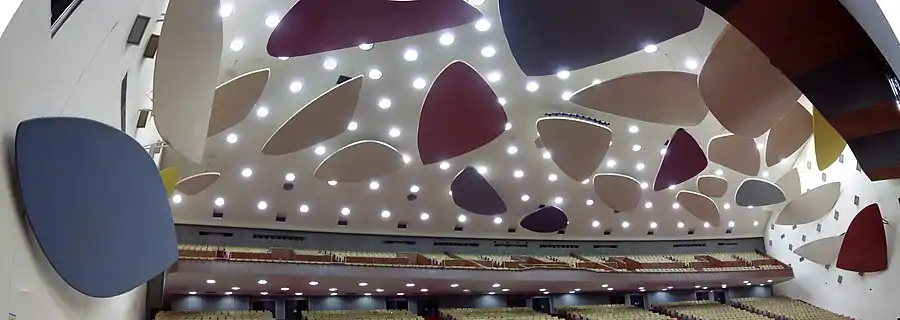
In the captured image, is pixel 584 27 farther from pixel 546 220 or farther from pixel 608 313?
pixel 608 313

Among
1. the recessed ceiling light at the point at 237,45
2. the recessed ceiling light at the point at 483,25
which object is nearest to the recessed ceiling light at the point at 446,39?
the recessed ceiling light at the point at 483,25

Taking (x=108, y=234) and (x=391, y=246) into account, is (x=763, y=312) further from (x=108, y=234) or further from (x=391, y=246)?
(x=108, y=234)

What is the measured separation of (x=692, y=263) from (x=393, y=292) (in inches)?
487

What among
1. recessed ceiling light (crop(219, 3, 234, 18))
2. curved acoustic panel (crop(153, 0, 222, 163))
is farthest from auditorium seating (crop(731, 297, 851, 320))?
curved acoustic panel (crop(153, 0, 222, 163))

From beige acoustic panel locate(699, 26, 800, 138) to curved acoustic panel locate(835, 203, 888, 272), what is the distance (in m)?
13.3

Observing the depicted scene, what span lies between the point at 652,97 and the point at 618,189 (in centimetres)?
733

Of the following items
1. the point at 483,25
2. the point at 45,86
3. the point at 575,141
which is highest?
the point at 483,25

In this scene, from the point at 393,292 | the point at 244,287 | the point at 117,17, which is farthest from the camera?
the point at 393,292

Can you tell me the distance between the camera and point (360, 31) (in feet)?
28.7

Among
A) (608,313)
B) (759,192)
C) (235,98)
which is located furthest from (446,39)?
(608,313)

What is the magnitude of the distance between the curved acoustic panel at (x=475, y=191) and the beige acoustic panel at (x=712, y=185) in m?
6.32

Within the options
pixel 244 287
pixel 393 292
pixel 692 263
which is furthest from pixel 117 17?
pixel 692 263

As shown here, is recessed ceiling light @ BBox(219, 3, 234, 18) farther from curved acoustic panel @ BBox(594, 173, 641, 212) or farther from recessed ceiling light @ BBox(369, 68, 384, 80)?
curved acoustic panel @ BBox(594, 173, 641, 212)

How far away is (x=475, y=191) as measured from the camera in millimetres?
17844
